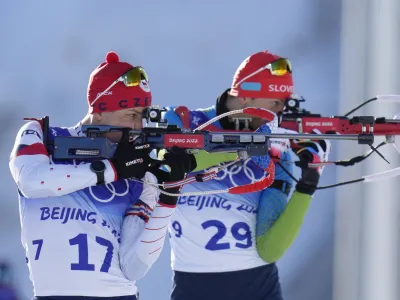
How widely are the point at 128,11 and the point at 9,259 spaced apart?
1.51m

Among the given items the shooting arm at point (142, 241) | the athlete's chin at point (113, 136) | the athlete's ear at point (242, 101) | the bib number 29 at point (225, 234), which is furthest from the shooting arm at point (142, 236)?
the athlete's ear at point (242, 101)

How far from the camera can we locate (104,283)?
3.37 meters

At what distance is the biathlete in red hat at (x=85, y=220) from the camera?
3.30 meters

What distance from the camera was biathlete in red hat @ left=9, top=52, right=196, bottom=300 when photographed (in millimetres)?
3299

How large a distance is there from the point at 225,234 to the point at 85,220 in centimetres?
90

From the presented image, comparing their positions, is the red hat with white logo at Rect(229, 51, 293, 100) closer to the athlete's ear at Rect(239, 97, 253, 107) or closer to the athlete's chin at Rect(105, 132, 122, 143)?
the athlete's ear at Rect(239, 97, 253, 107)

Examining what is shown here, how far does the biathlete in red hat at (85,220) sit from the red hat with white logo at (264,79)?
36.6 inches

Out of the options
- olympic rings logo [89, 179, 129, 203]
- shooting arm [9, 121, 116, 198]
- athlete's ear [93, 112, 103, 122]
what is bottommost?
olympic rings logo [89, 179, 129, 203]

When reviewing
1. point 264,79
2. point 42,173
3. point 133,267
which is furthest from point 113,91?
point 264,79

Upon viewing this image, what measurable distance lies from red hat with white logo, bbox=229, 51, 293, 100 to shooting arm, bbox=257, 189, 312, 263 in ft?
1.40

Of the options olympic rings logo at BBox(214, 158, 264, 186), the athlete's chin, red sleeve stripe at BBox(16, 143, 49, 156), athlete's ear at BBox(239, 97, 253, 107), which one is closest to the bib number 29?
olympic rings logo at BBox(214, 158, 264, 186)

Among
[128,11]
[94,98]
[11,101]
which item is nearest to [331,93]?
[128,11]

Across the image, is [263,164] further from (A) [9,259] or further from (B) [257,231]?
(A) [9,259]

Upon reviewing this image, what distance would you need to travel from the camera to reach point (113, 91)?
3.55 meters
